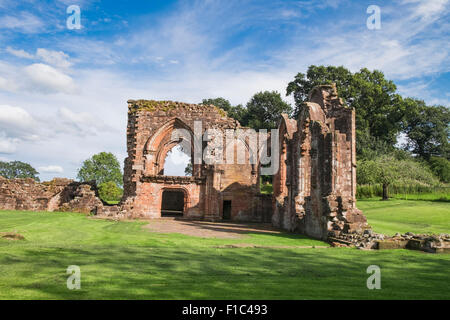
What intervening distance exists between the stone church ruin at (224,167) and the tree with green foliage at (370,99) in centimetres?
2047

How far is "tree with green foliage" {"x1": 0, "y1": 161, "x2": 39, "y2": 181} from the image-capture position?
2825 inches

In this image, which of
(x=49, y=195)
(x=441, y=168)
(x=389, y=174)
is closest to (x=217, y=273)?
(x=49, y=195)

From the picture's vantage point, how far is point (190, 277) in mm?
5762

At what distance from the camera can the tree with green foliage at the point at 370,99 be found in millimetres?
43094

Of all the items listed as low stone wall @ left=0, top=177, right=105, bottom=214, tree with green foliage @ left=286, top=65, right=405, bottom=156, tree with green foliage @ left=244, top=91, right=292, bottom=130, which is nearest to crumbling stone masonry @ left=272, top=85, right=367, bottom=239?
low stone wall @ left=0, top=177, right=105, bottom=214

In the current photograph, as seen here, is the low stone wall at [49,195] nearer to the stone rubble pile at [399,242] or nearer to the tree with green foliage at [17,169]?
the stone rubble pile at [399,242]

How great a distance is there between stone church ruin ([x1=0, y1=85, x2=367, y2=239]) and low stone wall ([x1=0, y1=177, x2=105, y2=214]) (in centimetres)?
9

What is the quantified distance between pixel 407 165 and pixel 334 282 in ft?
116

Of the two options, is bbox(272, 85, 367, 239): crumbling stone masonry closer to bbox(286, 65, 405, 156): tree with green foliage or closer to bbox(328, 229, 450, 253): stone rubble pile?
bbox(328, 229, 450, 253): stone rubble pile

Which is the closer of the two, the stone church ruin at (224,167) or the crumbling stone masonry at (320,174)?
the crumbling stone masonry at (320,174)

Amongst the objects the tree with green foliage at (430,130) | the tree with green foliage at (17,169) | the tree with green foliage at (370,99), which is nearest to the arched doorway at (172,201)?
the tree with green foliage at (370,99)
